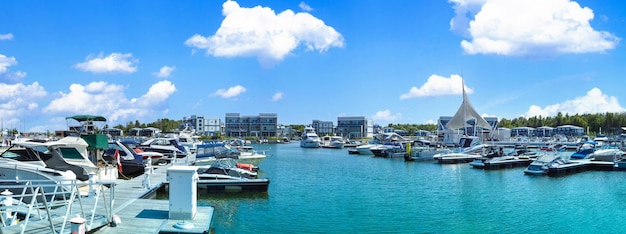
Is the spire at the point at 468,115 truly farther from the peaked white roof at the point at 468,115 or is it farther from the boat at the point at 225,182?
the boat at the point at 225,182

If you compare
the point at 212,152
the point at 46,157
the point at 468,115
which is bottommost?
the point at 212,152

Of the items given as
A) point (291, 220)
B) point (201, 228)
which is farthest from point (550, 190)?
point (201, 228)

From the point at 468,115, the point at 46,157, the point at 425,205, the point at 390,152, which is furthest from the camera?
the point at 468,115

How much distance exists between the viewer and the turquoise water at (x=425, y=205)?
19.2m

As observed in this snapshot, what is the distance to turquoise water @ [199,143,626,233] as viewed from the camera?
62.9ft

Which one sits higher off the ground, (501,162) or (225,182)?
(225,182)

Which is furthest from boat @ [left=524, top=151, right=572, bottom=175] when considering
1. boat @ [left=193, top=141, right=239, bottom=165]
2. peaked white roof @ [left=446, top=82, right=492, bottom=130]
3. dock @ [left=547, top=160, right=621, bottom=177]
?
peaked white roof @ [left=446, top=82, right=492, bottom=130]

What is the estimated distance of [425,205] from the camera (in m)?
24.4

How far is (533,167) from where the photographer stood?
4053 cm

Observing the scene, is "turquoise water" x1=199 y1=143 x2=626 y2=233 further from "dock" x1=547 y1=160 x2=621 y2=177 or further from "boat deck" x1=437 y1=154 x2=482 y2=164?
"boat deck" x1=437 y1=154 x2=482 y2=164

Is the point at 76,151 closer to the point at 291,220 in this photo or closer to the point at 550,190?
the point at 291,220

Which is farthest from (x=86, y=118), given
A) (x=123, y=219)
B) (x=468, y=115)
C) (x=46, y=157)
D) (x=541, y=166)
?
(x=468, y=115)

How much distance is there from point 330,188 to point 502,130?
12463 centimetres

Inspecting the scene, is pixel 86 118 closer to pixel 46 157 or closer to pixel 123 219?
pixel 46 157
